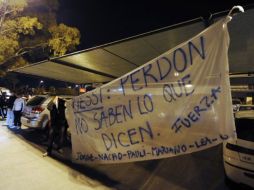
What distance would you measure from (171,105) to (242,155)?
1.85m

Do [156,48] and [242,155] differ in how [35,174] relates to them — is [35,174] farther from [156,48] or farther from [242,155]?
[242,155]

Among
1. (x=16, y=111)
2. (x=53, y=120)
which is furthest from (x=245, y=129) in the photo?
(x=16, y=111)

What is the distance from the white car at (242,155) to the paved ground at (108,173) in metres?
0.91

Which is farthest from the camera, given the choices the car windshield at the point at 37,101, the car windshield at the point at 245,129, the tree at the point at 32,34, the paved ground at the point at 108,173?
the tree at the point at 32,34

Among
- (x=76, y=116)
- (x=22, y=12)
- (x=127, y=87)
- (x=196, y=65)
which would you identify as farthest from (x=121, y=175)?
(x=22, y=12)

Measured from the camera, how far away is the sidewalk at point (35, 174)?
5.72 m

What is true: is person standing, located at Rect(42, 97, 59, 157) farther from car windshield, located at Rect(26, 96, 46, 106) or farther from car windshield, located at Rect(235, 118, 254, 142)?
car windshield, located at Rect(235, 118, 254, 142)

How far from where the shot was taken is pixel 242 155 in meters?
4.82

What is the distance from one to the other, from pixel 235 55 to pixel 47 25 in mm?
16605

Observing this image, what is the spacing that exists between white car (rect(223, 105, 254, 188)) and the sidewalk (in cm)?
237

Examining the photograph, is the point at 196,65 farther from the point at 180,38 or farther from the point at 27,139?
the point at 27,139

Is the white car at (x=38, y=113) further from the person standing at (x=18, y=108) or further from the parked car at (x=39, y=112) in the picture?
the person standing at (x=18, y=108)

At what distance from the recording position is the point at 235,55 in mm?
7363

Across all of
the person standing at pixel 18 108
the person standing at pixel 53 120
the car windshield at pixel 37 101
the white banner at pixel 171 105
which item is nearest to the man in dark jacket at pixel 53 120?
the person standing at pixel 53 120
